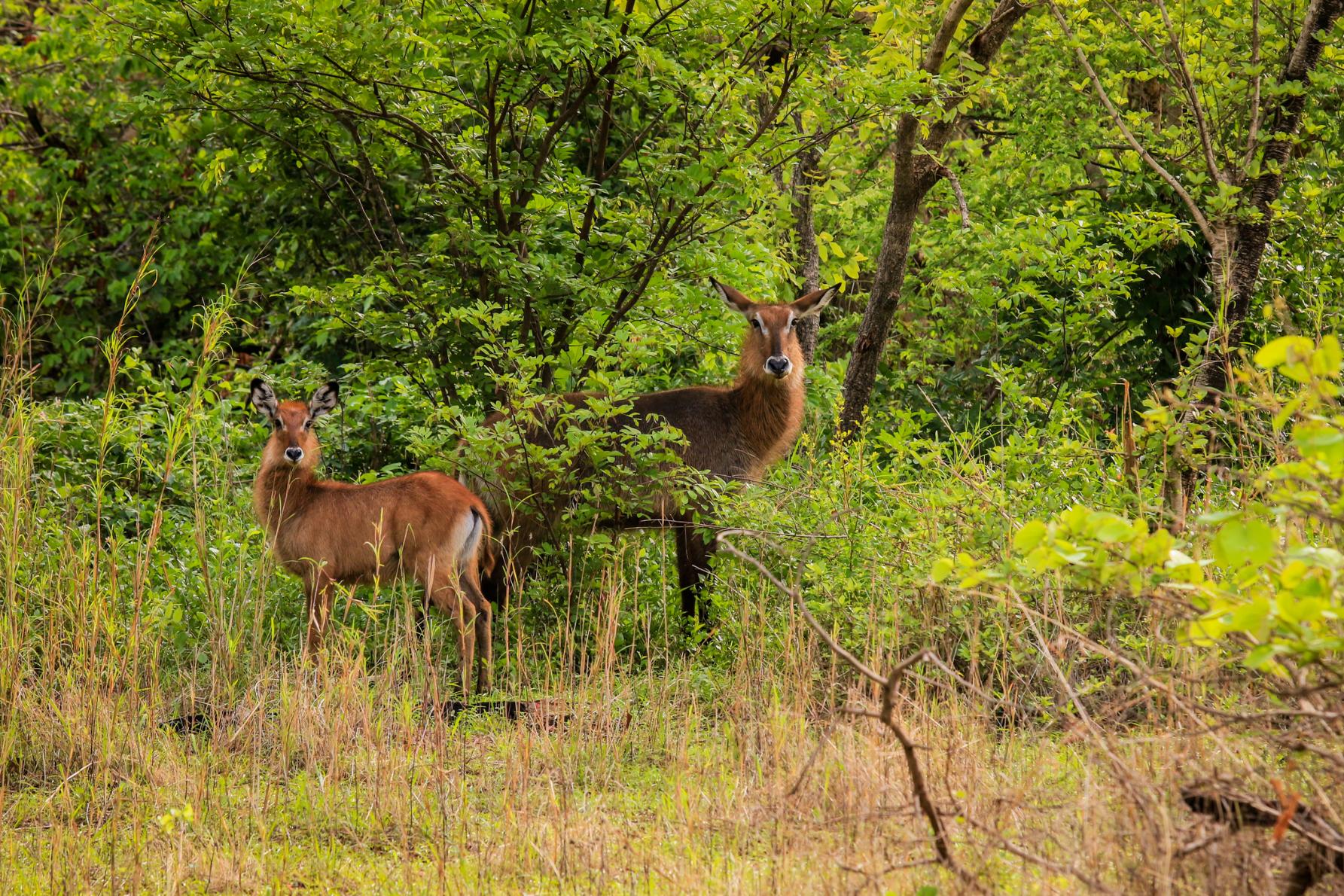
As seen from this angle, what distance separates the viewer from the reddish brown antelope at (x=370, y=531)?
6.55 metres

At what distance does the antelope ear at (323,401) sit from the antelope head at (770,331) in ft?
7.01

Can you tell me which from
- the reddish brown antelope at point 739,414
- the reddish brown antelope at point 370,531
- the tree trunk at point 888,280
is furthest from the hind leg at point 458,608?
the tree trunk at point 888,280

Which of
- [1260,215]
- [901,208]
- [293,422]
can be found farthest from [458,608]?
[1260,215]

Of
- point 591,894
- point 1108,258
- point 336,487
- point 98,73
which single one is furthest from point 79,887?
point 98,73

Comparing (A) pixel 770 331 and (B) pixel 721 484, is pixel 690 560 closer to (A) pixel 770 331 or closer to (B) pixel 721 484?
(B) pixel 721 484

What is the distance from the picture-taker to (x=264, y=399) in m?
7.02

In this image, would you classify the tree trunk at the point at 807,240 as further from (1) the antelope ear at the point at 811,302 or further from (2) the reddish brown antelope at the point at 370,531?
(2) the reddish brown antelope at the point at 370,531

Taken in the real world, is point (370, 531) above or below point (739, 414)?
below

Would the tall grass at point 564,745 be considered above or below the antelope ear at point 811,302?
below

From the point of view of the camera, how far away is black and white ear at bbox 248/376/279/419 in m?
6.95

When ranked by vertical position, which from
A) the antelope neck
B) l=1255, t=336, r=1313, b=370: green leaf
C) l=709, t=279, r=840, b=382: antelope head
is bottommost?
the antelope neck

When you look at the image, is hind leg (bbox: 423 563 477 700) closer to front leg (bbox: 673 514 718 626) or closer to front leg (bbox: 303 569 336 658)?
front leg (bbox: 303 569 336 658)

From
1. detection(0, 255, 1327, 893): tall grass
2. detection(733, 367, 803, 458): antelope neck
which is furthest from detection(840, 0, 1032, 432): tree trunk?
detection(0, 255, 1327, 893): tall grass

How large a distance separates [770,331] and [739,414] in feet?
1.62
